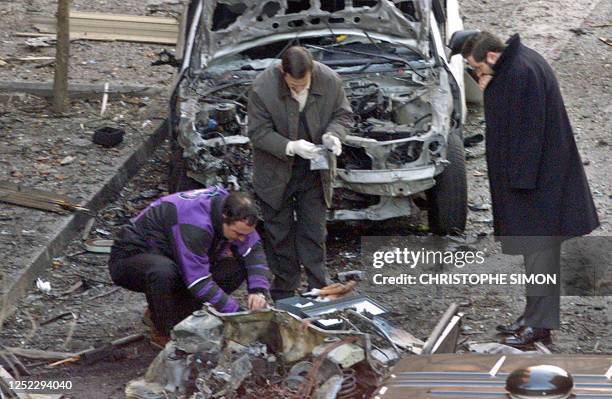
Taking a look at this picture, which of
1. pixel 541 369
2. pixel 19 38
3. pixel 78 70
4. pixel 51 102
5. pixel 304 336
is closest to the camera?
pixel 541 369

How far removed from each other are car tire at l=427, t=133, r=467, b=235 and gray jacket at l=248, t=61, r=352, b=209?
4.45 ft

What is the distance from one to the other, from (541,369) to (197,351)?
8.63 ft

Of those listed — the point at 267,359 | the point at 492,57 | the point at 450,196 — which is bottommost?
the point at 450,196

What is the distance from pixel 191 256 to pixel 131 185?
3.55 metres

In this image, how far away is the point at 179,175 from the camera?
8.33m

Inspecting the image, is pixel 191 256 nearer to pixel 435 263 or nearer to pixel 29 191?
pixel 435 263

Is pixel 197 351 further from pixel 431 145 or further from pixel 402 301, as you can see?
pixel 431 145

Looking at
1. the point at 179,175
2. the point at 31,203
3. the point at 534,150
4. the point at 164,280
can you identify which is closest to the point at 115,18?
the point at 31,203

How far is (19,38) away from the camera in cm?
1354

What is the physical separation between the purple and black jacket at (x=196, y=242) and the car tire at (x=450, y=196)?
1.97 m

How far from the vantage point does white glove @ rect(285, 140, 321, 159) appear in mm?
6926

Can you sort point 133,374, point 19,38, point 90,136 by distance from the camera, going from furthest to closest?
1. point 19,38
2. point 90,136
3. point 133,374

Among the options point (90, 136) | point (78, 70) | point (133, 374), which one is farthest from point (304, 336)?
point (78, 70)

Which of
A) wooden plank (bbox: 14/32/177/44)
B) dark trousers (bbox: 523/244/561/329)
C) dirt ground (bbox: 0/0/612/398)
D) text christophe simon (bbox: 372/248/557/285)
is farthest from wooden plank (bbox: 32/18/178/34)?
dark trousers (bbox: 523/244/561/329)
